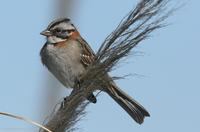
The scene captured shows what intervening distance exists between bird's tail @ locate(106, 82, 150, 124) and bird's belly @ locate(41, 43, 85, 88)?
57 centimetres

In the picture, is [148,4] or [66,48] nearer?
[148,4]

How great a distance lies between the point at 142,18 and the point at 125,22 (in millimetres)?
84

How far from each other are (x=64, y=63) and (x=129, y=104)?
3.95 feet

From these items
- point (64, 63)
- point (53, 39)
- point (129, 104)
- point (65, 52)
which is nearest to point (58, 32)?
point (53, 39)

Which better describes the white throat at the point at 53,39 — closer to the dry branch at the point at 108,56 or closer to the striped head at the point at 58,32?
the striped head at the point at 58,32

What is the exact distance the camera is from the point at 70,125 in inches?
83.3

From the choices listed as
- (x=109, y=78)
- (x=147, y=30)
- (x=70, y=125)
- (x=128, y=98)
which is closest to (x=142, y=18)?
(x=147, y=30)

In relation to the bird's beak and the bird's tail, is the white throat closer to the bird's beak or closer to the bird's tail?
the bird's beak

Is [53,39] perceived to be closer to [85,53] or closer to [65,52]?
[65,52]

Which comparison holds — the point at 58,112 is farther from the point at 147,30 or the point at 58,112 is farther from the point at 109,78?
the point at 147,30

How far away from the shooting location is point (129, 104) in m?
3.38

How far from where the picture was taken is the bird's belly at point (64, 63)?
14.1ft

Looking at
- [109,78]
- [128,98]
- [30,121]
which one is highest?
[30,121]

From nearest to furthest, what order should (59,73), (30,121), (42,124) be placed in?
1. (30,121)
2. (42,124)
3. (59,73)
